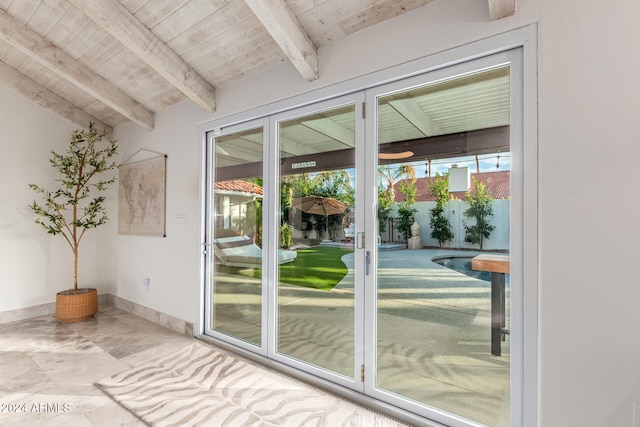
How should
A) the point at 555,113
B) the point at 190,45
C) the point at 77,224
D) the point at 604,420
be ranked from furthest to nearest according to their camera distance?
1. the point at 77,224
2. the point at 190,45
3. the point at 555,113
4. the point at 604,420

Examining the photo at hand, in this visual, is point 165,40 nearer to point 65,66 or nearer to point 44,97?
point 65,66

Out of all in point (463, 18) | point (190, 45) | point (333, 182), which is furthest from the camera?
point (190, 45)

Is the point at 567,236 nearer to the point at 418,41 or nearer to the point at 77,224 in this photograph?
the point at 418,41

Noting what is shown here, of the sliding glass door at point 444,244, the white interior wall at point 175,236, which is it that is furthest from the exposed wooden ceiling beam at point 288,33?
the white interior wall at point 175,236

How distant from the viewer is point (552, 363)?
154 centimetres

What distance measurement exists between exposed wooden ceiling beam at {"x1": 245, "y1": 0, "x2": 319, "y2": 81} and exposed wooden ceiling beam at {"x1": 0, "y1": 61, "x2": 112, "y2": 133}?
350cm

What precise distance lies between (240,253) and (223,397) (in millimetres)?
1285

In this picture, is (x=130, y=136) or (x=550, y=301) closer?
(x=550, y=301)

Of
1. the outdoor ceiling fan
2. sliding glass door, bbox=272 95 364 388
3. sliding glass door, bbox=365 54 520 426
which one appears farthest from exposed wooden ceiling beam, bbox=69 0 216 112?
the outdoor ceiling fan

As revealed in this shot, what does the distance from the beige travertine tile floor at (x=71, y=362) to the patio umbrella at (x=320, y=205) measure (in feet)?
5.98

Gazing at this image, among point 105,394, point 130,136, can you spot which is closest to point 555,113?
point 105,394

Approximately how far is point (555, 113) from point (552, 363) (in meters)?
1.26

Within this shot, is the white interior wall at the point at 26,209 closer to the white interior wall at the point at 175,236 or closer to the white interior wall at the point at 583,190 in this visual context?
the white interior wall at the point at 175,236

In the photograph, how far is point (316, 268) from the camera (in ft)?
8.31
